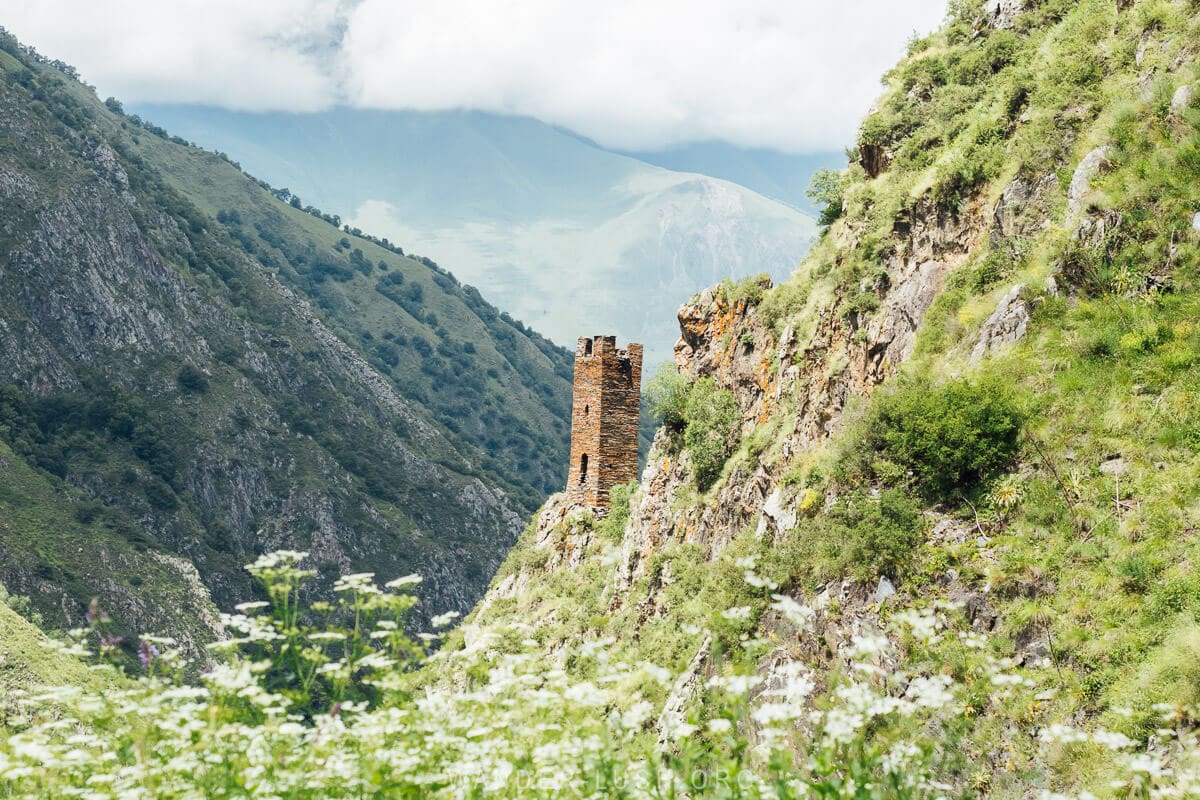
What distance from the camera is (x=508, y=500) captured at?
129 meters

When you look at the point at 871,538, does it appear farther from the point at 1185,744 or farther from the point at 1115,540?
the point at 1185,744

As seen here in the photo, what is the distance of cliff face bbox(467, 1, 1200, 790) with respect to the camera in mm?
12953

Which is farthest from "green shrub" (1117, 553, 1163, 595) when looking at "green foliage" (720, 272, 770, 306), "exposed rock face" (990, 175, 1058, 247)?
"green foliage" (720, 272, 770, 306)

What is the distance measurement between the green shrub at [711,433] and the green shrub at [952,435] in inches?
401

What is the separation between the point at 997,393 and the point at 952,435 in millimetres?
1058

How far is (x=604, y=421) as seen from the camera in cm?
3972

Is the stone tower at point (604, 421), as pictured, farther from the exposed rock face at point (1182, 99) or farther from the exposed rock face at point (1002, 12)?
the exposed rock face at point (1182, 99)

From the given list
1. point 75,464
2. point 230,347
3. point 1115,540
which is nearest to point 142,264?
point 230,347

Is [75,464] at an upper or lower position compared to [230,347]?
lower

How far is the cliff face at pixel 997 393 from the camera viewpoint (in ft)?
42.5

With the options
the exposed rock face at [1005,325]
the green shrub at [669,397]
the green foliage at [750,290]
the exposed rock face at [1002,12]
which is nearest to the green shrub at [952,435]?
the exposed rock face at [1005,325]

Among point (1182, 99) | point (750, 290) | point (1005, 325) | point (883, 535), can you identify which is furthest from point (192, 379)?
point (1182, 99)

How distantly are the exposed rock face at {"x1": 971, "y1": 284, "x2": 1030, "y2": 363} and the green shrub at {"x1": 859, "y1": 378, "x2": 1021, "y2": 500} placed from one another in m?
1.03

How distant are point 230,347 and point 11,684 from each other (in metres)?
73.6
